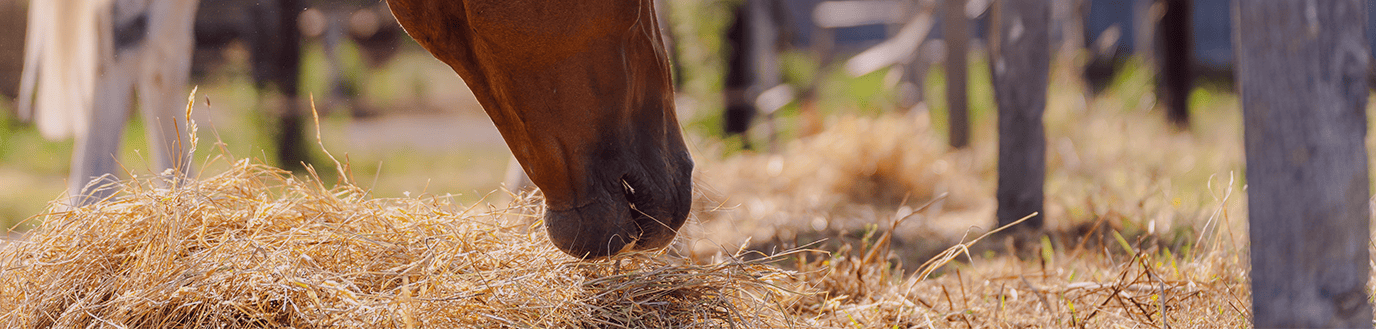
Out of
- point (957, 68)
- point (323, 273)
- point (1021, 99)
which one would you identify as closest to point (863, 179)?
point (957, 68)

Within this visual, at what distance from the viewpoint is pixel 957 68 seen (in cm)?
502

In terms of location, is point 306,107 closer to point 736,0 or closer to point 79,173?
point 736,0

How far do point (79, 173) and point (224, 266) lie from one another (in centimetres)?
143

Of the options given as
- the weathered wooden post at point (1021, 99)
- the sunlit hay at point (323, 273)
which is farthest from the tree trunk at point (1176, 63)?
the sunlit hay at point (323, 273)

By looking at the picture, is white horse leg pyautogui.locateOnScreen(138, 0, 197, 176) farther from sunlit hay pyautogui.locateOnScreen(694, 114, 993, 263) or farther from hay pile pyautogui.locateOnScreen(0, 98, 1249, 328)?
sunlit hay pyautogui.locateOnScreen(694, 114, 993, 263)

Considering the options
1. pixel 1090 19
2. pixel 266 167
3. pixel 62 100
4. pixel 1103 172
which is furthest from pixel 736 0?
pixel 1090 19

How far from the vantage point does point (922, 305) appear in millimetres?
1833

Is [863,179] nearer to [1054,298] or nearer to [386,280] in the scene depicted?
[1054,298]

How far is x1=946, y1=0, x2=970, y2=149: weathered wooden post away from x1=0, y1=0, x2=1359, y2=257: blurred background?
12mm

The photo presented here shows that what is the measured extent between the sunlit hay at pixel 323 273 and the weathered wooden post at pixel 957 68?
3.68 metres

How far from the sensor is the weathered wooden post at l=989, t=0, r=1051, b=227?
9.25ft

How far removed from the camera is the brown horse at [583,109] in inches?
52.2

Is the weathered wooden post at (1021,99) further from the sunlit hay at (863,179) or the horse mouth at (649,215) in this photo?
the horse mouth at (649,215)

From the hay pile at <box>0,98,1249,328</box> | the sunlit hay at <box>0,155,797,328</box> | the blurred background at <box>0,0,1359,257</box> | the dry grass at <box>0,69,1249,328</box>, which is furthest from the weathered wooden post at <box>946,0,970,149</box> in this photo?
the sunlit hay at <box>0,155,797,328</box>
